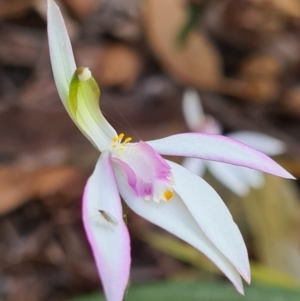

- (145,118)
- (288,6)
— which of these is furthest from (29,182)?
(288,6)

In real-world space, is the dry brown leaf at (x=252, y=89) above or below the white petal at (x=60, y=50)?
below

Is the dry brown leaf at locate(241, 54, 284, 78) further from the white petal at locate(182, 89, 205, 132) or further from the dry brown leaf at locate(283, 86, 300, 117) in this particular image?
the white petal at locate(182, 89, 205, 132)

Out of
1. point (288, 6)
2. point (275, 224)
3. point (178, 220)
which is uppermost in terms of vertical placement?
point (178, 220)

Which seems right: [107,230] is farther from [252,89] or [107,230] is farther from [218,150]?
[252,89]

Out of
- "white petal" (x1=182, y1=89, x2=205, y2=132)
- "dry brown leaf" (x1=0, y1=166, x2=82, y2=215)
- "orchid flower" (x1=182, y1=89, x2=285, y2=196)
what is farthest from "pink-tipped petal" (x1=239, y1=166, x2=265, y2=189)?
"dry brown leaf" (x1=0, y1=166, x2=82, y2=215)

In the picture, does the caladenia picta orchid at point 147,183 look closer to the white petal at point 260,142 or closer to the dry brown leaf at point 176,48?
the white petal at point 260,142

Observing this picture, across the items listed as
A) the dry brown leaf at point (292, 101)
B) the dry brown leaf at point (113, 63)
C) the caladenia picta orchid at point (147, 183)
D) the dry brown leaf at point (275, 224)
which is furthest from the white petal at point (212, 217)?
the dry brown leaf at point (292, 101)
